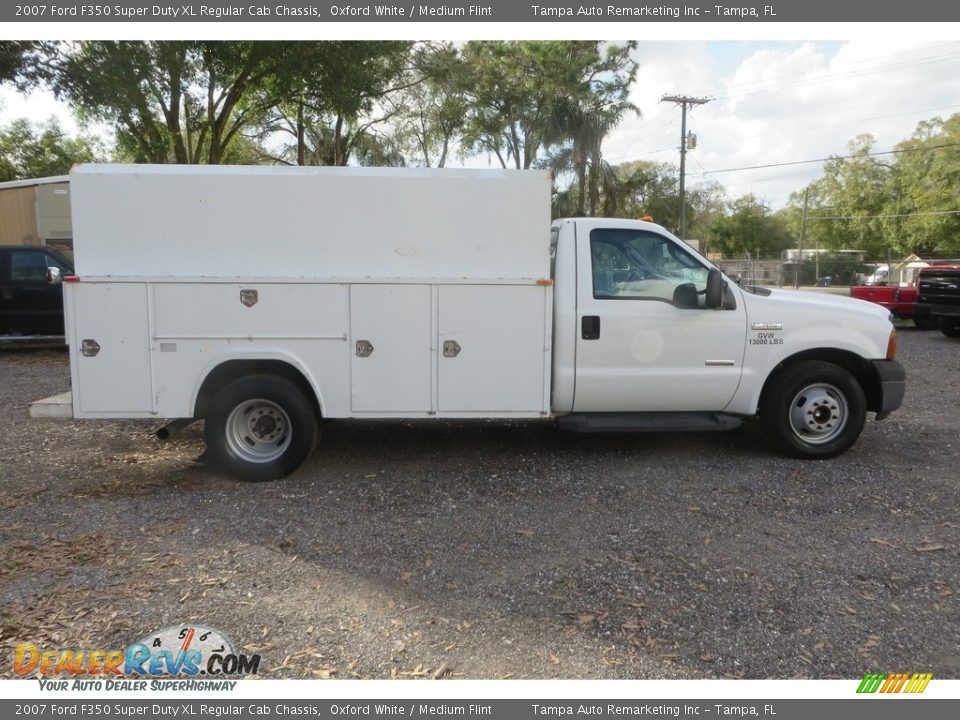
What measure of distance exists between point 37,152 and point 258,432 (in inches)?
1631

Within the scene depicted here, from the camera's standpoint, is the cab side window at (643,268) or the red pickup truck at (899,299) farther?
the red pickup truck at (899,299)

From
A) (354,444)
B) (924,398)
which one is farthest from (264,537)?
(924,398)

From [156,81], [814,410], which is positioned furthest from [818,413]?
[156,81]

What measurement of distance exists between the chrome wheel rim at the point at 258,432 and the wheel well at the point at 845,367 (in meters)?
3.96

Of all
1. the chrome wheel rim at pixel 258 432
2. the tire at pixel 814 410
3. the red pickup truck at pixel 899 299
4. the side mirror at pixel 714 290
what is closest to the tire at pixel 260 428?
the chrome wheel rim at pixel 258 432

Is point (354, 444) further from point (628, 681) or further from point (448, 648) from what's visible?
point (628, 681)

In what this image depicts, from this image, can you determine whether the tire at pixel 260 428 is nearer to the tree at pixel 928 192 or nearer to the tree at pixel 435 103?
the tree at pixel 435 103

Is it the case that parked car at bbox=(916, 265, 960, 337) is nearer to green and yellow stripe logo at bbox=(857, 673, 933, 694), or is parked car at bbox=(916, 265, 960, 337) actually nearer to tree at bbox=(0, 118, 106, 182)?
green and yellow stripe logo at bbox=(857, 673, 933, 694)

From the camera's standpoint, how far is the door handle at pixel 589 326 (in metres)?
5.66

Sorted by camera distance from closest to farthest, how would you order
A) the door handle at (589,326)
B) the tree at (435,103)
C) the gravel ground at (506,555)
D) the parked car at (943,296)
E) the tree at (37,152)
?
the gravel ground at (506,555)
the door handle at (589,326)
the parked car at (943,296)
the tree at (435,103)
the tree at (37,152)

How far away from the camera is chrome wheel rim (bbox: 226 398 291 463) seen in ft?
18.2

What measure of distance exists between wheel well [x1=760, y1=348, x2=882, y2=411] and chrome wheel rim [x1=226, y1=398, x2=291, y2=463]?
3.96 meters

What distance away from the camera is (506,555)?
4.30m

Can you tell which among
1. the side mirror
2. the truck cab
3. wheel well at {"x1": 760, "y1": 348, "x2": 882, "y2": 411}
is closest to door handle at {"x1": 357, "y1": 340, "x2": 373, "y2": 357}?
the truck cab
